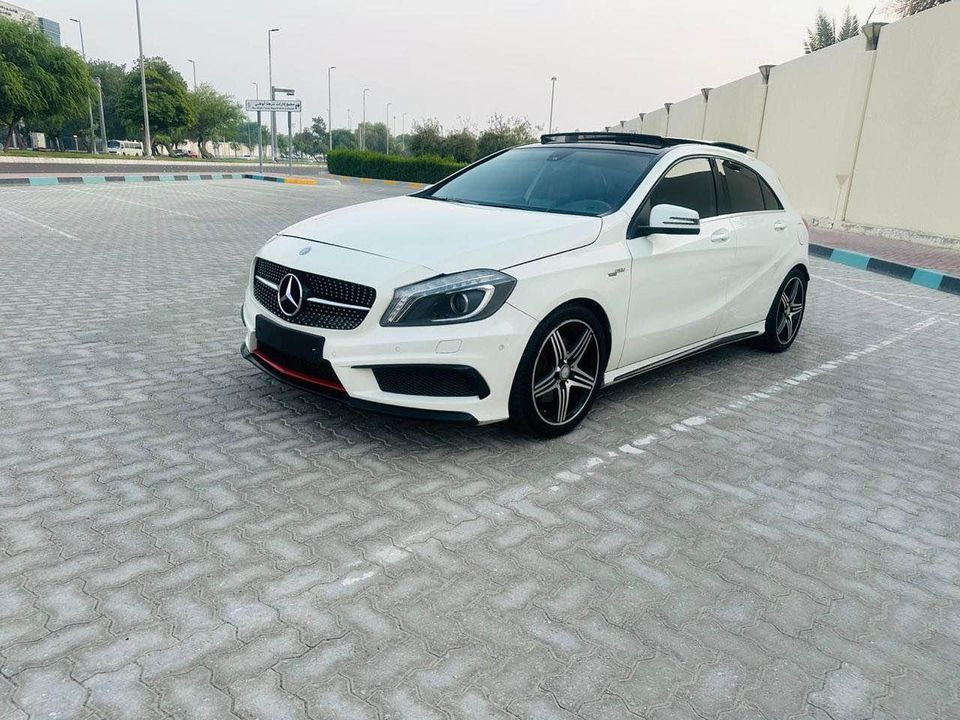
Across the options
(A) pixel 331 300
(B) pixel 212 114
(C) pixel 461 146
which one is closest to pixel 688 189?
(A) pixel 331 300

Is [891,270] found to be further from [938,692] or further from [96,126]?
[96,126]

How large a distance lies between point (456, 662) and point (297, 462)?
1.64 meters

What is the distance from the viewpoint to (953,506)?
374 centimetres

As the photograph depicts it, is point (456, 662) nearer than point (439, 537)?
Yes

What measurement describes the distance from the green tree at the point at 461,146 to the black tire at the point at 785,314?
35598mm

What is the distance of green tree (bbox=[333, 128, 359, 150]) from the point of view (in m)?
129

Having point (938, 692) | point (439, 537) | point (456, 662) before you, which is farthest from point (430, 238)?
point (938, 692)

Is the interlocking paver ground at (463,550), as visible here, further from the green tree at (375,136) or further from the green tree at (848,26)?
the green tree at (375,136)

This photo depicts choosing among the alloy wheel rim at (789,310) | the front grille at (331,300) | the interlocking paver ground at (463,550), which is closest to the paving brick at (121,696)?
the interlocking paver ground at (463,550)

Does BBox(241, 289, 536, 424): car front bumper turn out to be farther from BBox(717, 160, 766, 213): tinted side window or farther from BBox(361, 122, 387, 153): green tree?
BBox(361, 122, 387, 153): green tree

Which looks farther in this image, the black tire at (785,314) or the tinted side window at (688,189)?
the black tire at (785,314)

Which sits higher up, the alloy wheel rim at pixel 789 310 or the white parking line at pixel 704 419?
the alloy wheel rim at pixel 789 310

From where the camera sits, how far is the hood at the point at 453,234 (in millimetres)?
3768

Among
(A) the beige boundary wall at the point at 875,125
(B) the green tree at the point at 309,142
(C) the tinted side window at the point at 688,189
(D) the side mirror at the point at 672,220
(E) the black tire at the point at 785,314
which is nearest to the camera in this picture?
(D) the side mirror at the point at 672,220
